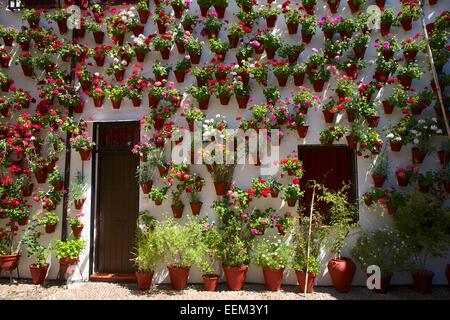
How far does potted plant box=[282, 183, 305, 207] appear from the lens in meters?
6.61

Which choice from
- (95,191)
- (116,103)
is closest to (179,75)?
(116,103)

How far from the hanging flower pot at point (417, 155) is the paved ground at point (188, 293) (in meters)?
2.07

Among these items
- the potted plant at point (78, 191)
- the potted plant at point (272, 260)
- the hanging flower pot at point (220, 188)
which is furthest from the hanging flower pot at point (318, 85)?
the potted plant at point (78, 191)

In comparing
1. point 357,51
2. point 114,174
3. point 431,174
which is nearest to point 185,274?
point 114,174

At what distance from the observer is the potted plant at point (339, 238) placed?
6.35m

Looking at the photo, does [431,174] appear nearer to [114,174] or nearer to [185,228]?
[185,228]

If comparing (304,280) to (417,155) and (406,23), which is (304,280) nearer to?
(417,155)

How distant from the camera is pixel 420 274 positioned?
6.25 m

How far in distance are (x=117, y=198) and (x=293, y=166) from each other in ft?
10.7

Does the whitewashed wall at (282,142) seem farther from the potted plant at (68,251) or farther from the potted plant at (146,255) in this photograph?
the potted plant at (146,255)

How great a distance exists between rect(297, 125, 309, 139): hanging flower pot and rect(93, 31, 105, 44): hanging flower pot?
13.4 ft

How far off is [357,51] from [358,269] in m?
3.74

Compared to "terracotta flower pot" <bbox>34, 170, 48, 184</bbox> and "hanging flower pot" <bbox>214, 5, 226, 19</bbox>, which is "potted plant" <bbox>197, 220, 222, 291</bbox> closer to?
"terracotta flower pot" <bbox>34, 170, 48, 184</bbox>

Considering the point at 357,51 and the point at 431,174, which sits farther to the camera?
the point at 357,51
